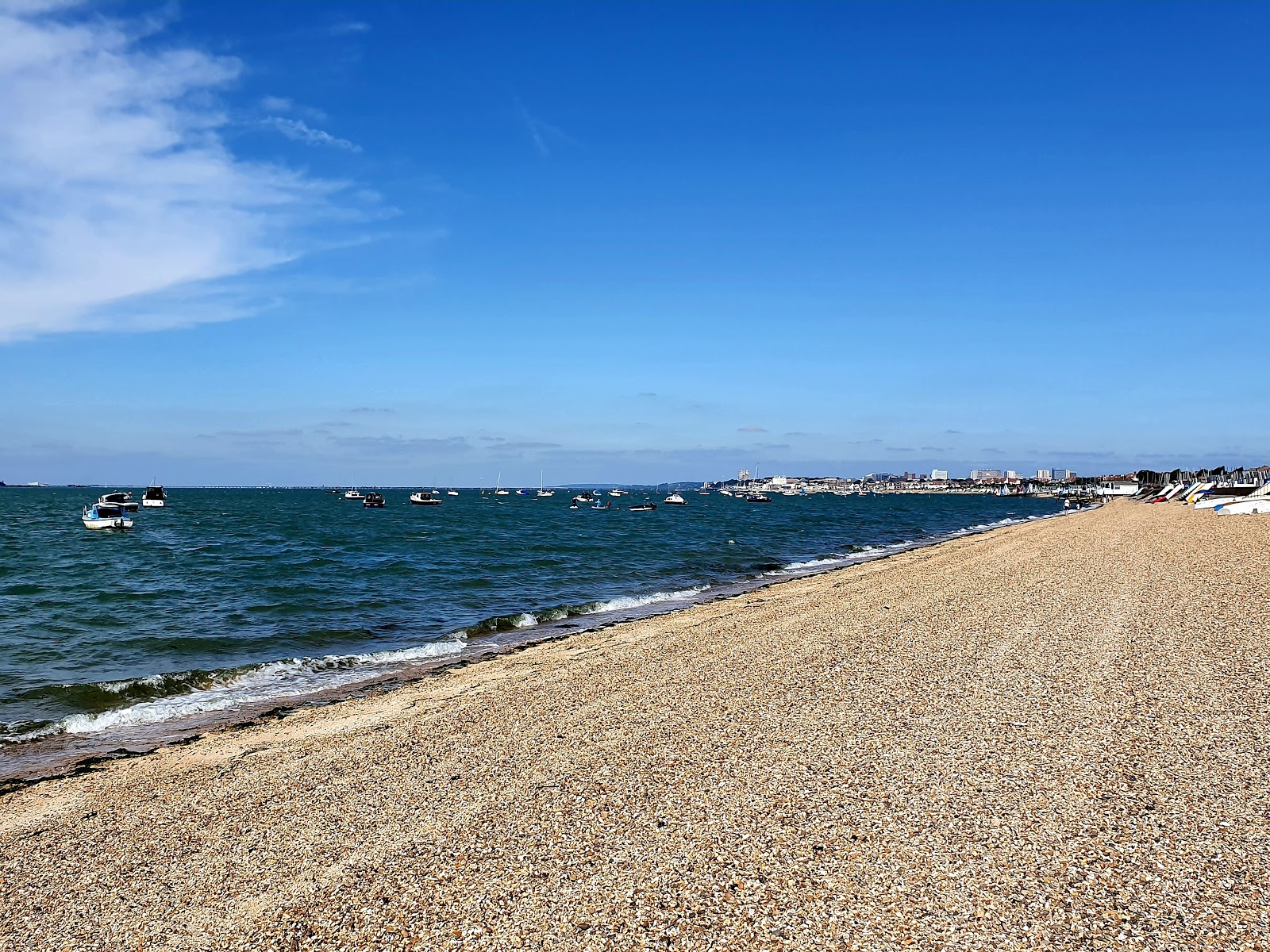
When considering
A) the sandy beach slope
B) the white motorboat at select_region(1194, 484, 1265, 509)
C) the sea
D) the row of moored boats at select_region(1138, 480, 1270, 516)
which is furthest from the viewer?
the white motorboat at select_region(1194, 484, 1265, 509)

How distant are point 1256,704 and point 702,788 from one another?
7.33m

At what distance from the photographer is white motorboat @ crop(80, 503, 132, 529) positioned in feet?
192

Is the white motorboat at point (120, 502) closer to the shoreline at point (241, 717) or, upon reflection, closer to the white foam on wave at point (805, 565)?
the white foam on wave at point (805, 565)

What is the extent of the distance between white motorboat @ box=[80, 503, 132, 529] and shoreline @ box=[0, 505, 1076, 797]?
5258 centimetres

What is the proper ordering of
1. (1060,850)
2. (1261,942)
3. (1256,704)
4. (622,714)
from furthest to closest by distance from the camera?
(622,714) → (1256,704) → (1060,850) → (1261,942)

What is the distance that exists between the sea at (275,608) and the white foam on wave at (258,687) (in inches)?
2.0

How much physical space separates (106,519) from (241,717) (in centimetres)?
5757

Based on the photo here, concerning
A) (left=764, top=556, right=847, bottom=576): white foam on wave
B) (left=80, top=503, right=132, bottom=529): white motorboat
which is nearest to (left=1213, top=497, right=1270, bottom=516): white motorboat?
(left=764, top=556, right=847, bottom=576): white foam on wave

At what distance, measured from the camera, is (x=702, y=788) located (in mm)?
7574

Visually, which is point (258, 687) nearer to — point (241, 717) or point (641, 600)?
point (241, 717)

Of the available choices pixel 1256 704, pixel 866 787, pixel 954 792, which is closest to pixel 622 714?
pixel 866 787

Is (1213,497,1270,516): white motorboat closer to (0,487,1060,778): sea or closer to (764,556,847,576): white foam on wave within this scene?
(0,487,1060,778): sea

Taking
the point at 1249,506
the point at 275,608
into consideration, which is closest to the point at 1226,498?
the point at 1249,506

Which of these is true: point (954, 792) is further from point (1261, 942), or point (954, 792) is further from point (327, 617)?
point (327, 617)
